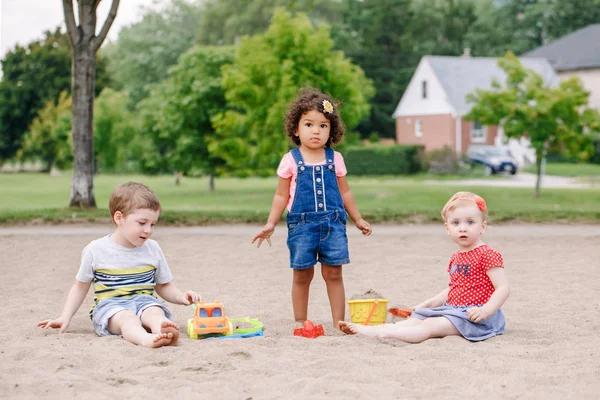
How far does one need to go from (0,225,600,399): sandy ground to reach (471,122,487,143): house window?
37.5 metres

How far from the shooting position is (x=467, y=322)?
5281 millimetres

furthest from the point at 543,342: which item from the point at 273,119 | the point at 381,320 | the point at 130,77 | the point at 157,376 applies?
the point at 130,77

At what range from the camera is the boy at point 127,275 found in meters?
5.33

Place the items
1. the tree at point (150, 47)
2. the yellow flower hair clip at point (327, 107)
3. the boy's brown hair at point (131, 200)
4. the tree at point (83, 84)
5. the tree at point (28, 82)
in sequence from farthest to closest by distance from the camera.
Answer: the tree at point (150, 47) → the tree at point (28, 82) → the tree at point (83, 84) → the yellow flower hair clip at point (327, 107) → the boy's brown hair at point (131, 200)

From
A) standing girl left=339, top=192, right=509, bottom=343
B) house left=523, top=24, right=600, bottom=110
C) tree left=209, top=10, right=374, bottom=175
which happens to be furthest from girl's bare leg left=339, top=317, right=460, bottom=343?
house left=523, top=24, right=600, bottom=110

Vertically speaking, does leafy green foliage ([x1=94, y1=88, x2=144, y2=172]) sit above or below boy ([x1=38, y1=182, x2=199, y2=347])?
above

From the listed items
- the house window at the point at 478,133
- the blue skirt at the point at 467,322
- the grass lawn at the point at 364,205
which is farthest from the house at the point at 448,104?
the blue skirt at the point at 467,322

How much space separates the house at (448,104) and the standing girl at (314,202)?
39598 millimetres

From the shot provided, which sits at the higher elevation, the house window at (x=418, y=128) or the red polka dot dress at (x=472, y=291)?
the house window at (x=418, y=128)

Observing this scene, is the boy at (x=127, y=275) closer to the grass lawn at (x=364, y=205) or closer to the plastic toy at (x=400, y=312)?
the plastic toy at (x=400, y=312)

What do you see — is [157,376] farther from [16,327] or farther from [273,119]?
[273,119]

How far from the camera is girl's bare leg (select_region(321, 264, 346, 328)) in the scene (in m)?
5.84

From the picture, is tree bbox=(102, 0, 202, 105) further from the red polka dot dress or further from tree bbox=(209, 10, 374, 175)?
the red polka dot dress

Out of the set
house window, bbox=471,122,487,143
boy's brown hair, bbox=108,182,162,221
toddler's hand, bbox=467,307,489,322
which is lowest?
toddler's hand, bbox=467,307,489,322
